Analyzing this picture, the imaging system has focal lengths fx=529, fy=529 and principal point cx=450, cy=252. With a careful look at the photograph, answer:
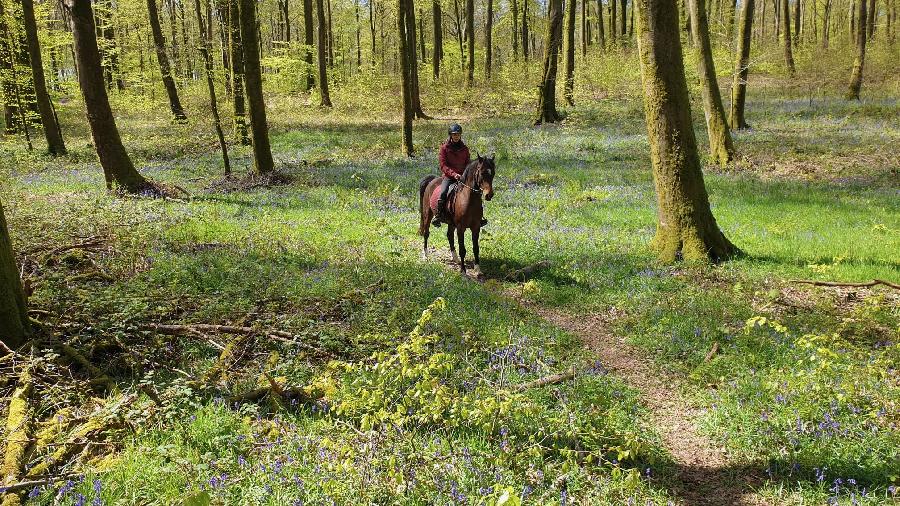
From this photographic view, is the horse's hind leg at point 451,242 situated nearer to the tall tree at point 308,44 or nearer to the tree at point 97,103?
the tree at point 97,103

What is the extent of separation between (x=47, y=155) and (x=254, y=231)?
20200 millimetres

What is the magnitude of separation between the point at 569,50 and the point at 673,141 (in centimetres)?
2415

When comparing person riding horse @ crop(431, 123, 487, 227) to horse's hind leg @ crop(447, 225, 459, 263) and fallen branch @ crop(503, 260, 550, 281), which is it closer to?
horse's hind leg @ crop(447, 225, 459, 263)

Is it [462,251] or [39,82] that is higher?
[39,82]

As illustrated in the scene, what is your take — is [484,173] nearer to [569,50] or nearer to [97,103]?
Result: [97,103]

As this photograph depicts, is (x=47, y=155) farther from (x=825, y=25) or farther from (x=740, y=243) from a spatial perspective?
(x=825, y=25)

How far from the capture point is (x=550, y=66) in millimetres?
29656

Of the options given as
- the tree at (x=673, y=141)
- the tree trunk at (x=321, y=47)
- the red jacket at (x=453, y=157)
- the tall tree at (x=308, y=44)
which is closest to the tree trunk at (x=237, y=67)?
the red jacket at (x=453, y=157)

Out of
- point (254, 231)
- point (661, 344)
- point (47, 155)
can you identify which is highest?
point (47, 155)

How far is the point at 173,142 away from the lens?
3042 cm

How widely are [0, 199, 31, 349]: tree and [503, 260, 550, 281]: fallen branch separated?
7761 millimetres

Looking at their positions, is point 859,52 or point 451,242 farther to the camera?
point 859,52

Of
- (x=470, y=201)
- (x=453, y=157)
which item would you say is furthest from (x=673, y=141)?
(x=453, y=157)

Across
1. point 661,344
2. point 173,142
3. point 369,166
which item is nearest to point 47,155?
point 173,142
